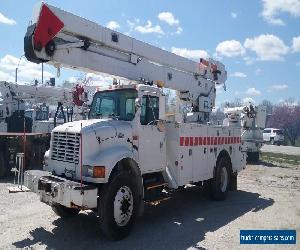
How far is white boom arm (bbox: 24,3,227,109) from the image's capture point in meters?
6.53

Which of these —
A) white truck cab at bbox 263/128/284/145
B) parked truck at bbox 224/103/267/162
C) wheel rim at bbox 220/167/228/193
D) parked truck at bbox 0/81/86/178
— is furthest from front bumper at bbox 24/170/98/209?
white truck cab at bbox 263/128/284/145

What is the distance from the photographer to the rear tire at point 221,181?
34.6 feet

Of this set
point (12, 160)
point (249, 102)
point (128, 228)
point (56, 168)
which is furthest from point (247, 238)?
point (249, 102)

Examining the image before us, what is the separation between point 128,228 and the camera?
711 centimetres

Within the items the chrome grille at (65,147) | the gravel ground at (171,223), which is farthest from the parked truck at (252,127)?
the chrome grille at (65,147)

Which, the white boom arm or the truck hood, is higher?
the white boom arm

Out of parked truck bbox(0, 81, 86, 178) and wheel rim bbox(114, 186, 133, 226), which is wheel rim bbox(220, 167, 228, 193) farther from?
parked truck bbox(0, 81, 86, 178)

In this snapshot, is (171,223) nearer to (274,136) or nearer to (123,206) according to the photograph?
(123,206)

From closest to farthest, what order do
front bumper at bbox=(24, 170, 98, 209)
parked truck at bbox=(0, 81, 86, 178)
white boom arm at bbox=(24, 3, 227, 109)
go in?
front bumper at bbox=(24, 170, 98, 209) < white boom arm at bbox=(24, 3, 227, 109) < parked truck at bbox=(0, 81, 86, 178)

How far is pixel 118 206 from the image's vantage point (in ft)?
22.6

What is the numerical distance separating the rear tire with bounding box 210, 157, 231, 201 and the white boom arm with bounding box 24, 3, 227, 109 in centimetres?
205

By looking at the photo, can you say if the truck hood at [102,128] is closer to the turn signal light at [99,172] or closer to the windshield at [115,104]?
the windshield at [115,104]

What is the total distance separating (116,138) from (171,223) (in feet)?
8.04

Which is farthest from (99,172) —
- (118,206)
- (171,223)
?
(171,223)
